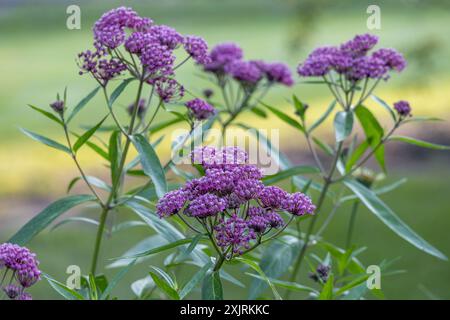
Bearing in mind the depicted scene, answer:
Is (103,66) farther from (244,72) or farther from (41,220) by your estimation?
(244,72)

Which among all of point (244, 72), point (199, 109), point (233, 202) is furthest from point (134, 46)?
point (244, 72)

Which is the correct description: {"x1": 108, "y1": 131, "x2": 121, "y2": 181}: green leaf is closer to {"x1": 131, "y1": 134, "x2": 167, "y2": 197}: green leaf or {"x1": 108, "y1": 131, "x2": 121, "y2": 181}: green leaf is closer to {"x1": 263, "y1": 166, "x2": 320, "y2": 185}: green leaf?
{"x1": 131, "y1": 134, "x2": 167, "y2": 197}: green leaf

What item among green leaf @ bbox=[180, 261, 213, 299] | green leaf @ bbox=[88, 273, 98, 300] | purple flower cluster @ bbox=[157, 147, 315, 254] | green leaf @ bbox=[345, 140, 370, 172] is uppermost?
green leaf @ bbox=[345, 140, 370, 172]

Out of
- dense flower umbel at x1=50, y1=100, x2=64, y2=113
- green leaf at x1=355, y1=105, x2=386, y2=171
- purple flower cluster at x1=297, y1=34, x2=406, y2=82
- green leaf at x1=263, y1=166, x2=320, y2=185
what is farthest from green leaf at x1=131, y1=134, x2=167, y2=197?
green leaf at x1=355, y1=105, x2=386, y2=171

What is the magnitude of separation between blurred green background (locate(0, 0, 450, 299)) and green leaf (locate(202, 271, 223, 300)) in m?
0.90

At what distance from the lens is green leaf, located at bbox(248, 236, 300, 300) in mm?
1772

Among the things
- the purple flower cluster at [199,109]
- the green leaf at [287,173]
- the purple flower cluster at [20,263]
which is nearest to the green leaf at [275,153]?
the green leaf at [287,173]

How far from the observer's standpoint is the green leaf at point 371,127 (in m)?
1.86

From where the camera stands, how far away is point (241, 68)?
208 cm

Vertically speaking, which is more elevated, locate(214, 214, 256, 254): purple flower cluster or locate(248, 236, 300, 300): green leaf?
locate(214, 214, 256, 254): purple flower cluster

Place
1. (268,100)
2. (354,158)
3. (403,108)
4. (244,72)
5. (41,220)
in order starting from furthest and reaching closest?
1. (268,100)
2. (244,72)
3. (354,158)
4. (403,108)
5. (41,220)

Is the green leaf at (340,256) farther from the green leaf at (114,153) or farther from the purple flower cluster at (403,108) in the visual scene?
the green leaf at (114,153)

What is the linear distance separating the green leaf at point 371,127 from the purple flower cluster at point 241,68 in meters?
0.35

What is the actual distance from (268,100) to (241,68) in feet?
11.5
